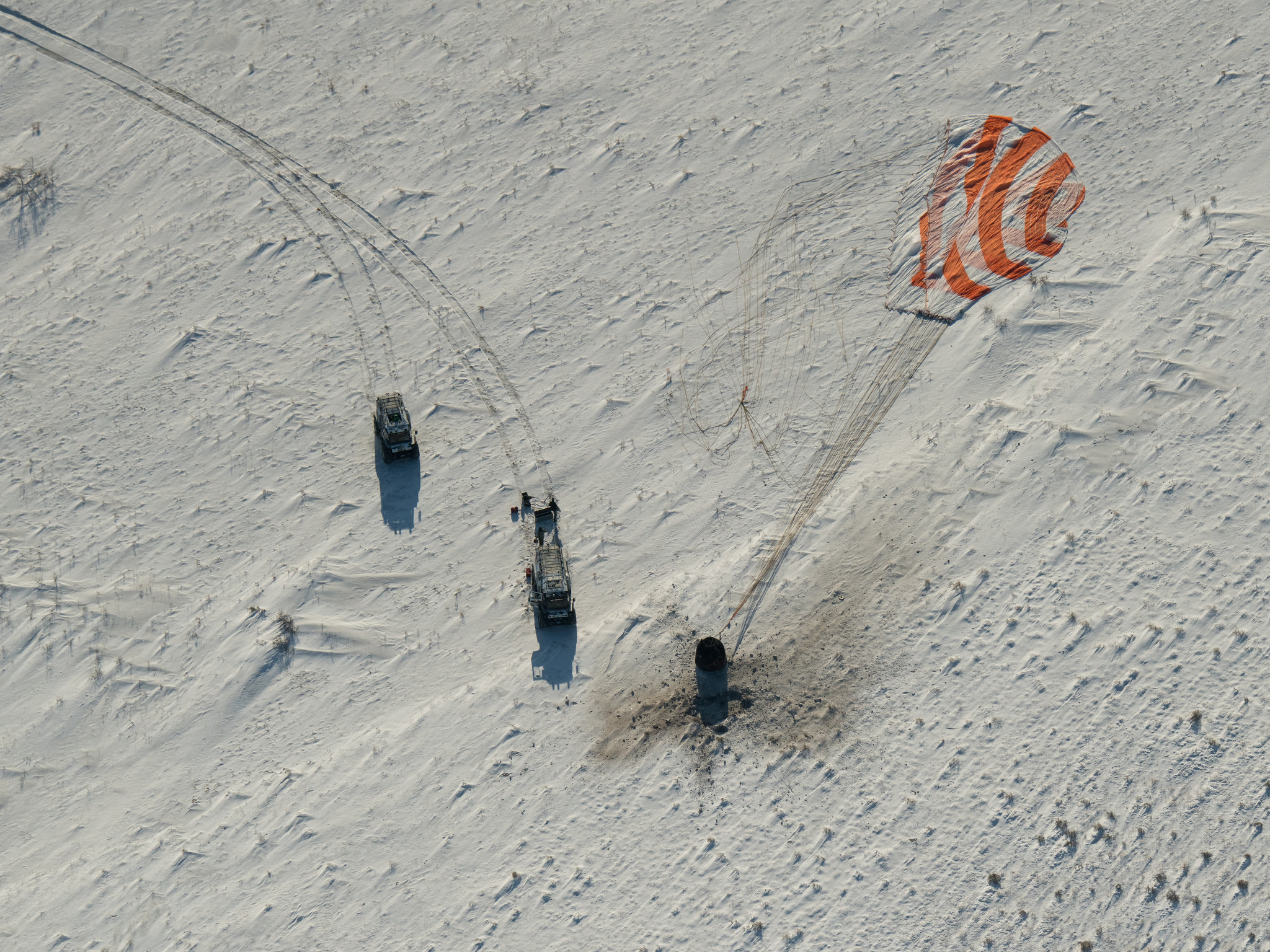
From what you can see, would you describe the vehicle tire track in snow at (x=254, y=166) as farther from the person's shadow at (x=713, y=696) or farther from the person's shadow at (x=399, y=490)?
the person's shadow at (x=713, y=696)

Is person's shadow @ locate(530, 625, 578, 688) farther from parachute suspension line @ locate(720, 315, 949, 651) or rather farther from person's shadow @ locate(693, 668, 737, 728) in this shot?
parachute suspension line @ locate(720, 315, 949, 651)

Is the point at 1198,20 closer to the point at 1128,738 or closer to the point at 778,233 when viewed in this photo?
the point at 778,233

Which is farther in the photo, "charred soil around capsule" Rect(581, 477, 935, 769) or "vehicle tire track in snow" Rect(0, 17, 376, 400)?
"vehicle tire track in snow" Rect(0, 17, 376, 400)

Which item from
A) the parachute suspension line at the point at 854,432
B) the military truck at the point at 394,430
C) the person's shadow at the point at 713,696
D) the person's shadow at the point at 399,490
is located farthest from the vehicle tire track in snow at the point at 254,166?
the person's shadow at the point at 713,696

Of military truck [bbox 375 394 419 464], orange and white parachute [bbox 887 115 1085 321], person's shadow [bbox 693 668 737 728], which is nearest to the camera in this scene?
person's shadow [bbox 693 668 737 728]

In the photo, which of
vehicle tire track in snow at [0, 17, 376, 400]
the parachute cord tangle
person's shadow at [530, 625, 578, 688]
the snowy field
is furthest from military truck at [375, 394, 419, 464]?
the parachute cord tangle

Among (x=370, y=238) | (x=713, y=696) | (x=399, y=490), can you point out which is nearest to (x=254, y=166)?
(x=370, y=238)
